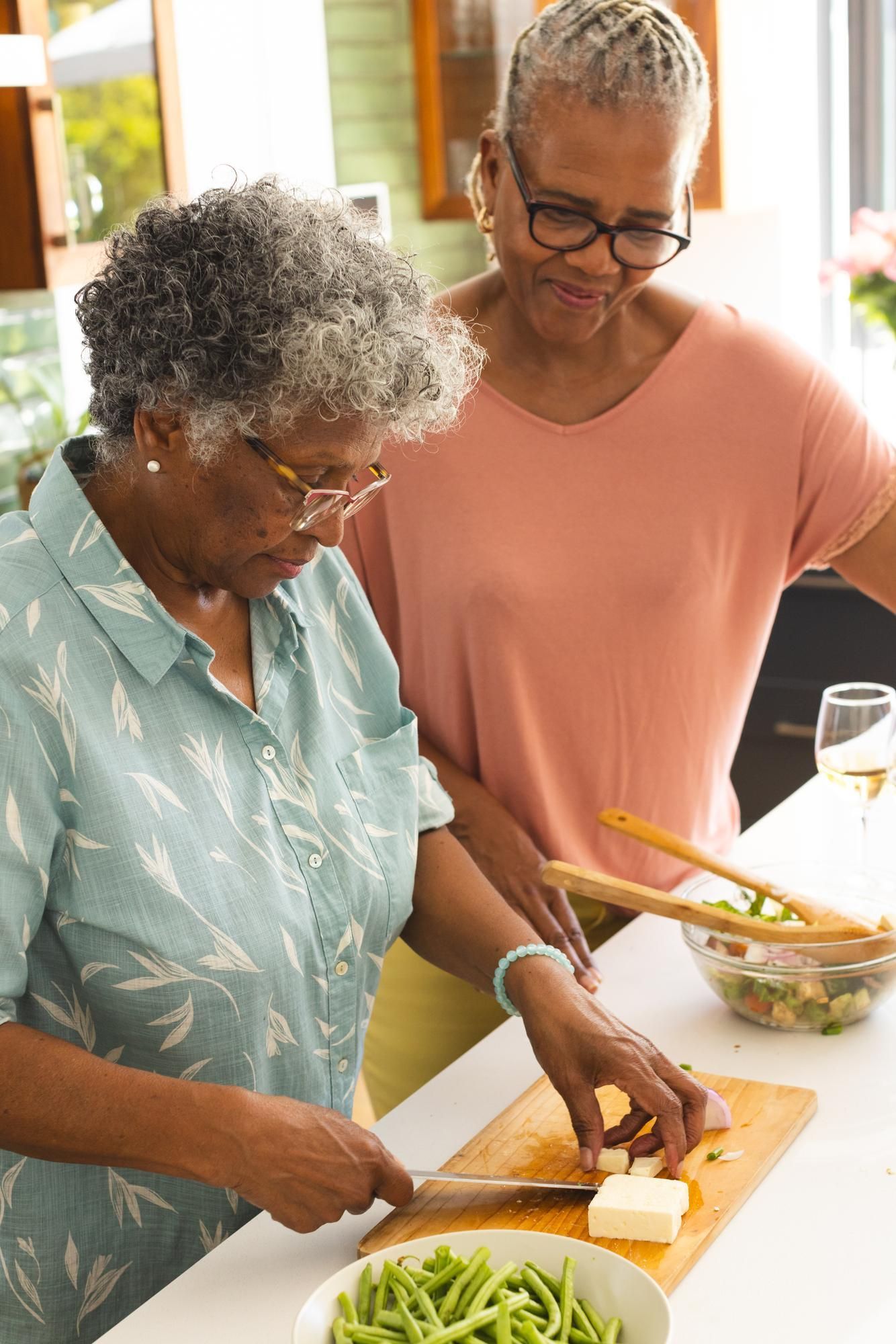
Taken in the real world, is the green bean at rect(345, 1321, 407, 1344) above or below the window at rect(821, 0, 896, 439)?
below

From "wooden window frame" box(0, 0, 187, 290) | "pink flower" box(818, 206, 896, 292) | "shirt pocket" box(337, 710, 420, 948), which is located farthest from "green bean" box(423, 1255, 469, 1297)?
"pink flower" box(818, 206, 896, 292)

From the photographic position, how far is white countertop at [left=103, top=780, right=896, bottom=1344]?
104 centimetres

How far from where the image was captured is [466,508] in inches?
66.4

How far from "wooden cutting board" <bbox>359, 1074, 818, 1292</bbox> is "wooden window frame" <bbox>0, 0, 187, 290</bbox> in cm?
199

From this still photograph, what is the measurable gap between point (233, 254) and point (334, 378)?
0.41 ft

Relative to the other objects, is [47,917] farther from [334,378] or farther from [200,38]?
[200,38]

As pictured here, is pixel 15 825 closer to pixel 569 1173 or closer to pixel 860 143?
pixel 569 1173

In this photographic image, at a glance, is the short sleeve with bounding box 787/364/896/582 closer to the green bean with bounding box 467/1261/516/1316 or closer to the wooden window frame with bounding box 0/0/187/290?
the green bean with bounding box 467/1261/516/1316

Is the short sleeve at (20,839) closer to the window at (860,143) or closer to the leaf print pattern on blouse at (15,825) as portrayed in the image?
the leaf print pattern on blouse at (15,825)

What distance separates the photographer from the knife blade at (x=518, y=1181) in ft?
3.74

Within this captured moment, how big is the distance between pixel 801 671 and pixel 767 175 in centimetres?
115

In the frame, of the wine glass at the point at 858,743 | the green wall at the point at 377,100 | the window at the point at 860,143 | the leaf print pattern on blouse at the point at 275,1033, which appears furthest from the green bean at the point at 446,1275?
the green wall at the point at 377,100

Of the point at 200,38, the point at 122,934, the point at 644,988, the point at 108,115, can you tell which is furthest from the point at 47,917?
the point at 200,38

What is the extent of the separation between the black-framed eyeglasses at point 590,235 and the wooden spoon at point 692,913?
636mm
